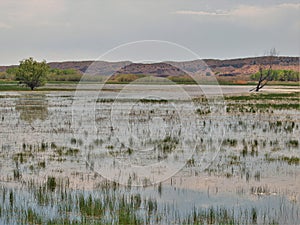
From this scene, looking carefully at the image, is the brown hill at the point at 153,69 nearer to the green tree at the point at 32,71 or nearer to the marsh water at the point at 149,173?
the green tree at the point at 32,71

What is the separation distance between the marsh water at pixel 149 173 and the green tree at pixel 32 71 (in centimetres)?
3279

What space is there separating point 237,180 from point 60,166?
4659mm

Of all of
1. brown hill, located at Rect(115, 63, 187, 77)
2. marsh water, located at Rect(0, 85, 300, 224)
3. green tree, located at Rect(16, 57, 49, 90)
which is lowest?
marsh water, located at Rect(0, 85, 300, 224)

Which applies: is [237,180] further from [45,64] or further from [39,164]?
[45,64]

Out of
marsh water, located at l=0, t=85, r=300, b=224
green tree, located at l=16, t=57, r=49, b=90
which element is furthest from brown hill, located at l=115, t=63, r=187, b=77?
marsh water, located at l=0, t=85, r=300, b=224

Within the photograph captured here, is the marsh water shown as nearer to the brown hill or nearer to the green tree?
the green tree

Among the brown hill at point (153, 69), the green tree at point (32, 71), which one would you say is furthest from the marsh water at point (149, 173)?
the brown hill at point (153, 69)

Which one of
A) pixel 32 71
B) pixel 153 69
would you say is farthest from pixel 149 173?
pixel 153 69

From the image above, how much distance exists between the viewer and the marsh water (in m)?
9.47

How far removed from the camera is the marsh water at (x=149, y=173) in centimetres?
947

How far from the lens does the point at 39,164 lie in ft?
45.8

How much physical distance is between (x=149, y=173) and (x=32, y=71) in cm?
4550

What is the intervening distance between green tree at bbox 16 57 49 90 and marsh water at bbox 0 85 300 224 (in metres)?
32.8

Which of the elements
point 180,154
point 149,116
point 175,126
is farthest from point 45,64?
point 180,154
